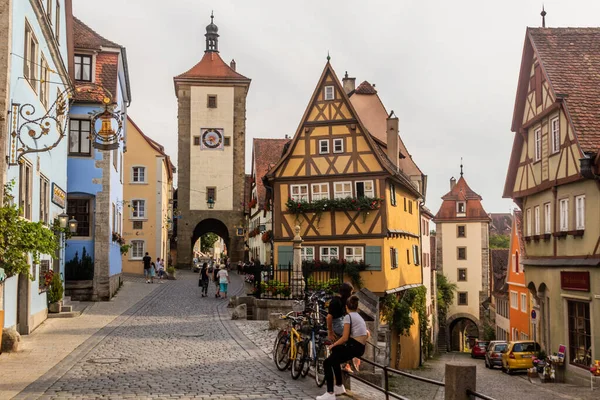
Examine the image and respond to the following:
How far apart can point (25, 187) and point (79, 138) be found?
11997mm

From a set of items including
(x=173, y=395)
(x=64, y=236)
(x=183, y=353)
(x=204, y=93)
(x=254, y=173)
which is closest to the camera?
(x=173, y=395)

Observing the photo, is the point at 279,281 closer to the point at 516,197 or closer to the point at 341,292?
the point at 516,197

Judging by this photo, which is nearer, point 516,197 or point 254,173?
point 516,197

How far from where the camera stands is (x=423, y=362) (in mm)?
42312

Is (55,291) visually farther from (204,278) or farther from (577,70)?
(577,70)

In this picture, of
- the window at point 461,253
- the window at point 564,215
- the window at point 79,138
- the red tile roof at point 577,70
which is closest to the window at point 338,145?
the red tile roof at point 577,70

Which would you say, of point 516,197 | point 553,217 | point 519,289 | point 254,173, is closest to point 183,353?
point 553,217

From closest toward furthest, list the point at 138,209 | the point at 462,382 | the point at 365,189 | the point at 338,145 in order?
1. the point at 462,382
2. the point at 365,189
3. the point at 338,145
4. the point at 138,209

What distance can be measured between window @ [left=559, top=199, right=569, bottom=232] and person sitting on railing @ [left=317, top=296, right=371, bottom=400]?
50.6 feet

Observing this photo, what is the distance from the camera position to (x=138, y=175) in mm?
50875

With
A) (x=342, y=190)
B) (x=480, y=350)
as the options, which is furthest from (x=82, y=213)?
(x=480, y=350)

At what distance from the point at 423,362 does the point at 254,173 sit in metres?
20.2

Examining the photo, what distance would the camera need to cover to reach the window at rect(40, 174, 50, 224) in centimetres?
2025

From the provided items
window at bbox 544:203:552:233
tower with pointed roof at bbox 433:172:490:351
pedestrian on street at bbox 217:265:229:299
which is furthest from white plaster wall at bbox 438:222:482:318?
window at bbox 544:203:552:233
